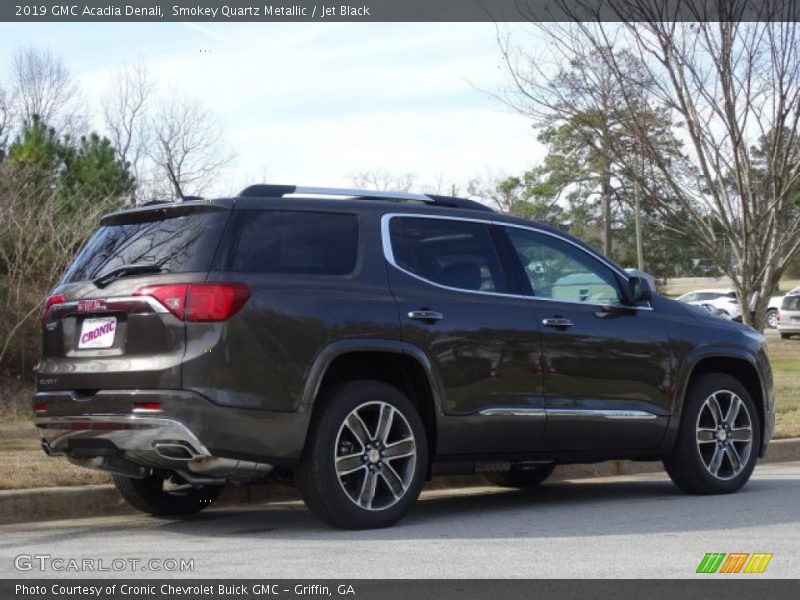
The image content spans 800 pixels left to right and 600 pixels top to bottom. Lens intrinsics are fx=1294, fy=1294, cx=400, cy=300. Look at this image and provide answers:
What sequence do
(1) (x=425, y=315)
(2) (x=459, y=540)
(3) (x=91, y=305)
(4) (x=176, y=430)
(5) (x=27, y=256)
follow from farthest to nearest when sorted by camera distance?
1. (5) (x=27, y=256)
2. (1) (x=425, y=315)
3. (3) (x=91, y=305)
4. (2) (x=459, y=540)
5. (4) (x=176, y=430)

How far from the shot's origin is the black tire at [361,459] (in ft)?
23.4

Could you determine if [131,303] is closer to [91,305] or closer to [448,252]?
[91,305]

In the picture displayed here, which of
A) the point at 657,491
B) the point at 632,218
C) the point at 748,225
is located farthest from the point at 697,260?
the point at 657,491

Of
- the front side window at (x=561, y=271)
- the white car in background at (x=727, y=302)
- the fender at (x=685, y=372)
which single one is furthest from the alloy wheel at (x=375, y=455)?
the white car in background at (x=727, y=302)

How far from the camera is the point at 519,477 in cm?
985

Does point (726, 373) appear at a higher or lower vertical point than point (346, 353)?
lower

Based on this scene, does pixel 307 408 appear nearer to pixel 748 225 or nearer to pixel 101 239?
pixel 101 239

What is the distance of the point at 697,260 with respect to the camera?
6744 cm

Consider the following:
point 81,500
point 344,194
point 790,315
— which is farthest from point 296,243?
point 790,315

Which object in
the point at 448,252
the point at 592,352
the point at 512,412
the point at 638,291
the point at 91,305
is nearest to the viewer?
the point at 91,305

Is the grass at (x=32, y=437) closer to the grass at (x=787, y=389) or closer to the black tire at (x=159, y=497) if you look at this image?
the grass at (x=787, y=389)

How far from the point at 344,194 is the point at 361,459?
1.63 meters

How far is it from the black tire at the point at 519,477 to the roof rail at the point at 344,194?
2.29 metres
